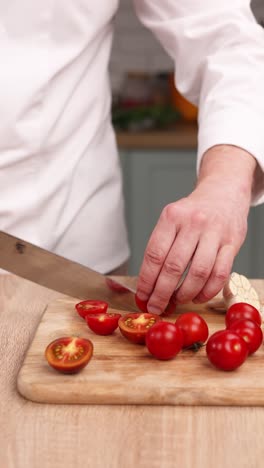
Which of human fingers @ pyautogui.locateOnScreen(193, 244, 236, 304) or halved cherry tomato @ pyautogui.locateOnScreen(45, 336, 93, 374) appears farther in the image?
human fingers @ pyautogui.locateOnScreen(193, 244, 236, 304)

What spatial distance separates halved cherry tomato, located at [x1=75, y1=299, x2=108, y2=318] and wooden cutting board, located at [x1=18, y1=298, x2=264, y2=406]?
0.07 m

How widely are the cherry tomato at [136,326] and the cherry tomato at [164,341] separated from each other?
0.03 metres

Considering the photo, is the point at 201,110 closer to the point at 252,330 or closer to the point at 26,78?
the point at 26,78

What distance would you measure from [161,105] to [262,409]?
192cm

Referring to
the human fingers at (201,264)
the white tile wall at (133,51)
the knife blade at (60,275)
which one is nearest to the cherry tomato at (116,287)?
the knife blade at (60,275)

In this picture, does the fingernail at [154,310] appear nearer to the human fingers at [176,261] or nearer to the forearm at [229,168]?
the human fingers at [176,261]

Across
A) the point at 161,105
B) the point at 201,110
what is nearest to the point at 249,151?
the point at 201,110

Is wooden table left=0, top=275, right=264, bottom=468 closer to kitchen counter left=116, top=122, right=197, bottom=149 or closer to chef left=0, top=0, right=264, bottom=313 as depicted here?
chef left=0, top=0, right=264, bottom=313

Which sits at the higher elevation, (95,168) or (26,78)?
(26,78)

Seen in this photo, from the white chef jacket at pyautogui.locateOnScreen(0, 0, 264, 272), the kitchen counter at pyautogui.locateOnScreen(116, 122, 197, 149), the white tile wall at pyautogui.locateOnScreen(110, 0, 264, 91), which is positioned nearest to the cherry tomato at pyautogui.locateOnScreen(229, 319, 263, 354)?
the white chef jacket at pyautogui.locateOnScreen(0, 0, 264, 272)

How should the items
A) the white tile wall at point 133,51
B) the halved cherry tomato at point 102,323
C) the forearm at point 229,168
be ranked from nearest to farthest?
the halved cherry tomato at point 102,323
the forearm at point 229,168
the white tile wall at point 133,51

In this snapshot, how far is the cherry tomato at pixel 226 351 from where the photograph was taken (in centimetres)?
86

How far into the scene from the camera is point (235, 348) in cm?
86

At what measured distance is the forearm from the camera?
107cm
